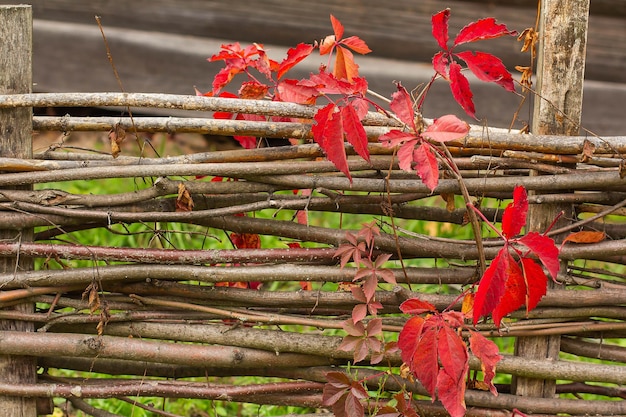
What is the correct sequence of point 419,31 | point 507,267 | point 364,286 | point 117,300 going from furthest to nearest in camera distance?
point 419,31 → point 117,300 → point 364,286 → point 507,267

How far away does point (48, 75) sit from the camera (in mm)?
3854

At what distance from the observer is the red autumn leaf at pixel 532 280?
147 centimetres

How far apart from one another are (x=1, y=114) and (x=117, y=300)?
1.65 ft

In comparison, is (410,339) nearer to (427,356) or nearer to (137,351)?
(427,356)

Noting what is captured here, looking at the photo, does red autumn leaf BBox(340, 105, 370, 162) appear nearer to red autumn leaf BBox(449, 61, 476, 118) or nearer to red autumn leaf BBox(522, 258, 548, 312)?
red autumn leaf BBox(449, 61, 476, 118)

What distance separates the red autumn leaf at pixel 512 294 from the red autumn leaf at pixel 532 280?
0.01 metres

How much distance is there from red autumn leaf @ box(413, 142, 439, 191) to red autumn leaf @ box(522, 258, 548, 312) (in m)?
0.25

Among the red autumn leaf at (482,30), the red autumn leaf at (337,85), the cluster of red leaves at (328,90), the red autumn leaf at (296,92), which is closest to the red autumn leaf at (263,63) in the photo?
the cluster of red leaves at (328,90)

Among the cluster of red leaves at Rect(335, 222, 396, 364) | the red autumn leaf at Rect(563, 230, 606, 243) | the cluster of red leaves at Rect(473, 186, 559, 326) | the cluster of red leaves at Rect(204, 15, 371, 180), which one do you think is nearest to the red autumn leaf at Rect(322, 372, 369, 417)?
the cluster of red leaves at Rect(335, 222, 396, 364)

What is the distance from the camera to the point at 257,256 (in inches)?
68.5

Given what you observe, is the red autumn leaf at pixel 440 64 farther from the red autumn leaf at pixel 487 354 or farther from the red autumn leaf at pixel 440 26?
the red autumn leaf at pixel 487 354

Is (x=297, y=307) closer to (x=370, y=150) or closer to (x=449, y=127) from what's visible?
(x=370, y=150)

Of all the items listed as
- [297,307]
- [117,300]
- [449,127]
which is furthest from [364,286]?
[117,300]

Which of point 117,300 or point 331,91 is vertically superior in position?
point 331,91
